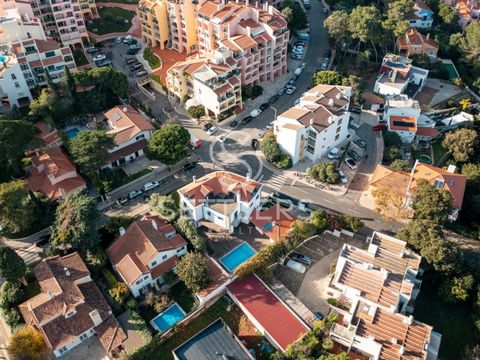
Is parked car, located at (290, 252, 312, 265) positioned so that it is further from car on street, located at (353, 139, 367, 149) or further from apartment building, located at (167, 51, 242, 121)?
apartment building, located at (167, 51, 242, 121)

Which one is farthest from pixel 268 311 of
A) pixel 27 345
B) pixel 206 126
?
pixel 206 126

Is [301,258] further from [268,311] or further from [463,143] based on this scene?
[463,143]

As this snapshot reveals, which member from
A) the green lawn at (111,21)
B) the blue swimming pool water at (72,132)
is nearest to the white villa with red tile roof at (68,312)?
the blue swimming pool water at (72,132)

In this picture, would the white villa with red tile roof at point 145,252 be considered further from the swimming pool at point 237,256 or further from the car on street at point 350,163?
the car on street at point 350,163

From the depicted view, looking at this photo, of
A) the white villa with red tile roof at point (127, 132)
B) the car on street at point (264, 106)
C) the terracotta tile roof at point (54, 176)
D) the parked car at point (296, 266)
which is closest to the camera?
the parked car at point (296, 266)

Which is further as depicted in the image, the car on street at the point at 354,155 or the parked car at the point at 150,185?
the car on street at the point at 354,155

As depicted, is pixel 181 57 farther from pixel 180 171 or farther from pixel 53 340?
pixel 53 340
